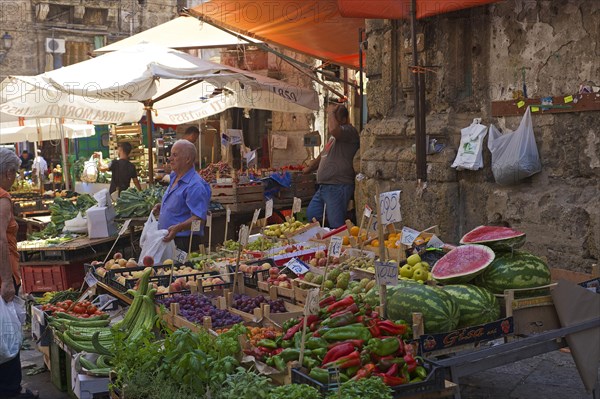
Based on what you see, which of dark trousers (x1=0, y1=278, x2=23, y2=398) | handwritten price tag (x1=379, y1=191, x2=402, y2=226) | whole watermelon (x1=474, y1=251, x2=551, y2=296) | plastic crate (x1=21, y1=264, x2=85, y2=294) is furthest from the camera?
plastic crate (x1=21, y1=264, x2=85, y2=294)

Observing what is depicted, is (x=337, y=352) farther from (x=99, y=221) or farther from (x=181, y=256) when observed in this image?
(x=99, y=221)

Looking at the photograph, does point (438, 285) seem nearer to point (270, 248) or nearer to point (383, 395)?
point (383, 395)

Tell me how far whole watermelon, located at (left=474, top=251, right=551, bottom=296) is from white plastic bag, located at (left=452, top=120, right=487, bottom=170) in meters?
3.06

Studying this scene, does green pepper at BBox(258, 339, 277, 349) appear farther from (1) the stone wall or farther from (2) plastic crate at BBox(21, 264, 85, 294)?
(2) plastic crate at BBox(21, 264, 85, 294)

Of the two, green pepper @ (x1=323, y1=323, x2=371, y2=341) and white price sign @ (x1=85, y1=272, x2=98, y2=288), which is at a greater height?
green pepper @ (x1=323, y1=323, x2=371, y2=341)

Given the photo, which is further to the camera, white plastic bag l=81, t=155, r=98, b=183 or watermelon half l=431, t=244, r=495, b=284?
white plastic bag l=81, t=155, r=98, b=183

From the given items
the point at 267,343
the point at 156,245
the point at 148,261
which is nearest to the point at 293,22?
the point at 156,245

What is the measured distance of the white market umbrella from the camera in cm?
986

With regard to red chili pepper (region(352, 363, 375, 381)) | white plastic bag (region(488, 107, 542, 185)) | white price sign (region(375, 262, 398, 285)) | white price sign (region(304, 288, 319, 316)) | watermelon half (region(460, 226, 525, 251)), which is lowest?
red chili pepper (region(352, 363, 375, 381))

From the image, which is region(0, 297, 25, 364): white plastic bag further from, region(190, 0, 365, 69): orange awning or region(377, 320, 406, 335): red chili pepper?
region(190, 0, 365, 69): orange awning

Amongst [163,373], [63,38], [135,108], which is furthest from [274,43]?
[63,38]

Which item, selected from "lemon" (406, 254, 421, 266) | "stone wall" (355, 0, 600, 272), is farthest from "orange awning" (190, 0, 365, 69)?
"lemon" (406, 254, 421, 266)

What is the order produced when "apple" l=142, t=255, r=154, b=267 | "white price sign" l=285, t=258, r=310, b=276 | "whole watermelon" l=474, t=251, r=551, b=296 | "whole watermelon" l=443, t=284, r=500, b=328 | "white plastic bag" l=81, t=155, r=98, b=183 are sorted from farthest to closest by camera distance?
"white plastic bag" l=81, t=155, r=98, b=183
"apple" l=142, t=255, r=154, b=267
"white price sign" l=285, t=258, r=310, b=276
"whole watermelon" l=474, t=251, r=551, b=296
"whole watermelon" l=443, t=284, r=500, b=328

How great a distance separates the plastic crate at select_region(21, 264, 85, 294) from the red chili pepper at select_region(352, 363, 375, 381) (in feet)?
18.5
